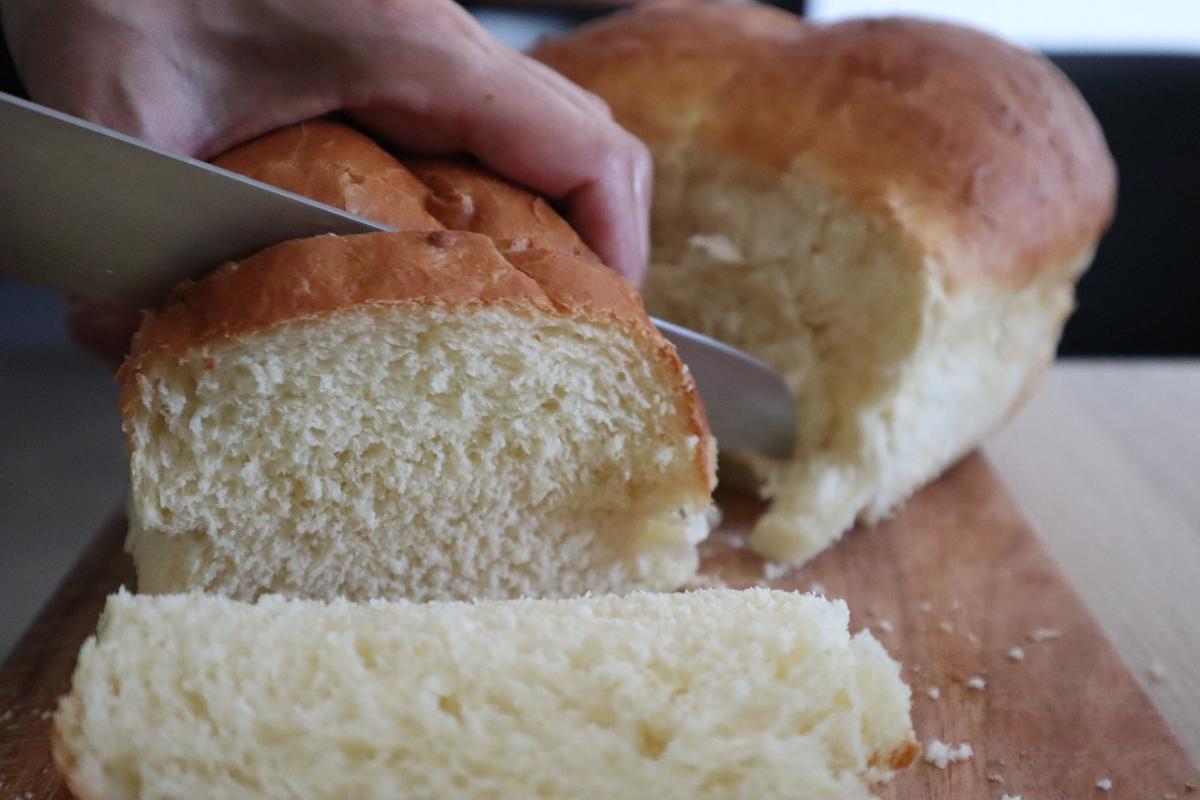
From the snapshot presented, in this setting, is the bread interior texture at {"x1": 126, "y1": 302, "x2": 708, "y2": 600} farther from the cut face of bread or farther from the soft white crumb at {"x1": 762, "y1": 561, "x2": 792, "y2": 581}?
the soft white crumb at {"x1": 762, "y1": 561, "x2": 792, "y2": 581}

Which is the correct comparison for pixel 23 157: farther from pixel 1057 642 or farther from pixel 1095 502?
pixel 1095 502

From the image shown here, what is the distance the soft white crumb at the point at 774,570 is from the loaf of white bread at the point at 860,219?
0.11 ft

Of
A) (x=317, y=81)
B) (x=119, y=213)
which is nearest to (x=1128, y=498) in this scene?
(x=317, y=81)

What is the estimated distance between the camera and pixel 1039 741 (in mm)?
1801

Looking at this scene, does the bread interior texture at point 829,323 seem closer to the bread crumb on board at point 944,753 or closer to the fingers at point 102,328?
the bread crumb on board at point 944,753

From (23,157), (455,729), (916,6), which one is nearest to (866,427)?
(455,729)

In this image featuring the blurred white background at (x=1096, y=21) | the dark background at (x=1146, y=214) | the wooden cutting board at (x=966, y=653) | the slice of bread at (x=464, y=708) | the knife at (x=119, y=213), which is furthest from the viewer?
the blurred white background at (x=1096, y=21)

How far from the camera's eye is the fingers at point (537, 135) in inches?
75.6

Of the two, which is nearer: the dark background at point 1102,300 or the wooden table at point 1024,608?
Result: the wooden table at point 1024,608

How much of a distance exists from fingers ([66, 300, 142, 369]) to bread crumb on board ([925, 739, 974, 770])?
1655 millimetres

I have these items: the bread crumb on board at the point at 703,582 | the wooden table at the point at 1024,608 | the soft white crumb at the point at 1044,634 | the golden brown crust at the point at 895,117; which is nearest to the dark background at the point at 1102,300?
the wooden table at the point at 1024,608

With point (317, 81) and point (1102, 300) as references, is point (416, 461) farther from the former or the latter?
point (1102, 300)

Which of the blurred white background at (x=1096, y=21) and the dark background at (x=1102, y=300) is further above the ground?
the blurred white background at (x=1096, y=21)

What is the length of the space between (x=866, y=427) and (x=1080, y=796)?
36.2 inches
